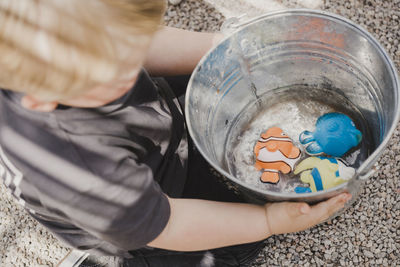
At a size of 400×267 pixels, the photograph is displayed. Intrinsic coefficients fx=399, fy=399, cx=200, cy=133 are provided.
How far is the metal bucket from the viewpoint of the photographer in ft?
2.92

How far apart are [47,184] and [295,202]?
1.64ft

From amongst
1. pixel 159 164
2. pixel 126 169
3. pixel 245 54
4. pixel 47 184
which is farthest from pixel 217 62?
pixel 47 184

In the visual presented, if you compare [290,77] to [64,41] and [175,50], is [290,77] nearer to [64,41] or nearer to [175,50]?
[175,50]

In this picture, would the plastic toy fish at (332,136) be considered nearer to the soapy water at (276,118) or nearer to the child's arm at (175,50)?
the soapy water at (276,118)

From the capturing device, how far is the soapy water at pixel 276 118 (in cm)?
117

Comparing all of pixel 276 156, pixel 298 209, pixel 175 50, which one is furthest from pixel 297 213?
pixel 175 50

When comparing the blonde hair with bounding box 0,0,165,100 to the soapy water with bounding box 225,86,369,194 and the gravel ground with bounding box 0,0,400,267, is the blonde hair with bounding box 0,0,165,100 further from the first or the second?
the gravel ground with bounding box 0,0,400,267

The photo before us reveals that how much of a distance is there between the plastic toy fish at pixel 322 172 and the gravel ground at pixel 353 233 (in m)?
0.23

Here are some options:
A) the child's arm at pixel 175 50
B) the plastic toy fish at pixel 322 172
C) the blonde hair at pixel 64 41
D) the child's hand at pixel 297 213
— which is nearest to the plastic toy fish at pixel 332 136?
the plastic toy fish at pixel 322 172

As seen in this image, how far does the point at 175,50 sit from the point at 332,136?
476 mm

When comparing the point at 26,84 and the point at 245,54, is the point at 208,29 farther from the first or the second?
the point at 26,84

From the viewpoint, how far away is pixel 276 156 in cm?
110

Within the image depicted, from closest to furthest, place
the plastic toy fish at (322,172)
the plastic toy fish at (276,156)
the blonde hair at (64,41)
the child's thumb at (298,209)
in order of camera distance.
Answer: the blonde hair at (64,41), the child's thumb at (298,209), the plastic toy fish at (322,172), the plastic toy fish at (276,156)

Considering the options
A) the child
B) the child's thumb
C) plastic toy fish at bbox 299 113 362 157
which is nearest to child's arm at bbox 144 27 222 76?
the child
